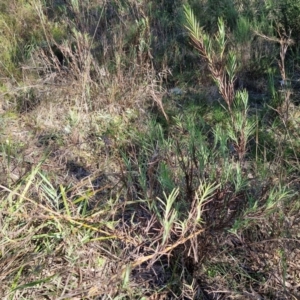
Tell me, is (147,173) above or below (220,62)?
below

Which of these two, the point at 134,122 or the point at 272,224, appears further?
the point at 134,122

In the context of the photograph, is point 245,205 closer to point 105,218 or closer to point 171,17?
point 105,218

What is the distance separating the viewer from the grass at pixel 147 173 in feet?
7.54

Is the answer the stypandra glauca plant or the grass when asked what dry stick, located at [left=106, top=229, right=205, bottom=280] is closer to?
the grass

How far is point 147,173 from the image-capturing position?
108 inches

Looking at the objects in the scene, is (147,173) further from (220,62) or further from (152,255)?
(220,62)

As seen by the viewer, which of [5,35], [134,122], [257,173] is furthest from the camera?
[5,35]

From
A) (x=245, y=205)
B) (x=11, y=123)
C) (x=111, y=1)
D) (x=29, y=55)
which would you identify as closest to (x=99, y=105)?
(x=11, y=123)

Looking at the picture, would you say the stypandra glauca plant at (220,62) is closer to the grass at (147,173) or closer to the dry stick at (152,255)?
the grass at (147,173)

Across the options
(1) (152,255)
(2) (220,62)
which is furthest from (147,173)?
(2) (220,62)

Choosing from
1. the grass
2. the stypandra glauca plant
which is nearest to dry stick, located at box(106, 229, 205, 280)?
the grass

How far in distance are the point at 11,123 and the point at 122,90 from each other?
0.90 meters

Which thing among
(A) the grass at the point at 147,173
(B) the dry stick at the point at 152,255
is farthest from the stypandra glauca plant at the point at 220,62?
(B) the dry stick at the point at 152,255

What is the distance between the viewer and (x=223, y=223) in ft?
7.84
